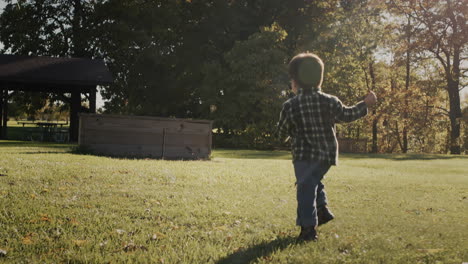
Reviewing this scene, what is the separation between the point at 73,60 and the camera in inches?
1005

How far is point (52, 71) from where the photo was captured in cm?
2328

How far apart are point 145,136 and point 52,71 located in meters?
11.5

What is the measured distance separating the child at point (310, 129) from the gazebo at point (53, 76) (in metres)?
19.3

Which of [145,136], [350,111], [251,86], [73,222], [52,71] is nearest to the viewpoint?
[350,111]

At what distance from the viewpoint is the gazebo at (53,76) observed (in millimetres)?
22453

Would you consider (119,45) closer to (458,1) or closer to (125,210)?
(458,1)

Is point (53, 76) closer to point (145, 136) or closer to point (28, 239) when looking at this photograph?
point (145, 136)

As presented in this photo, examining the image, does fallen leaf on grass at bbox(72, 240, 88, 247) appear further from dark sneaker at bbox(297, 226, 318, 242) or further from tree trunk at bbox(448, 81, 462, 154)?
tree trunk at bbox(448, 81, 462, 154)

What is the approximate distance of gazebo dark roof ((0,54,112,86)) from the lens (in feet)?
73.5

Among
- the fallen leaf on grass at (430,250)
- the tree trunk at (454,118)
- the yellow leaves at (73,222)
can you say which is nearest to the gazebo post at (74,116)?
the yellow leaves at (73,222)

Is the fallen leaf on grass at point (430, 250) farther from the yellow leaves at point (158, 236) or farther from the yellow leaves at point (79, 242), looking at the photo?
the yellow leaves at point (79, 242)

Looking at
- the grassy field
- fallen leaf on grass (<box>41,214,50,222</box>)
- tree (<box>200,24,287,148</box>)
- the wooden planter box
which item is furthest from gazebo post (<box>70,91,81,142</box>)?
fallen leaf on grass (<box>41,214,50,222</box>)

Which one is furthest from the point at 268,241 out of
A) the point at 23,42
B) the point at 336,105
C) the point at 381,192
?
the point at 23,42

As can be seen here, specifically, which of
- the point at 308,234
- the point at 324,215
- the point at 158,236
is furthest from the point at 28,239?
the point at 324,215
